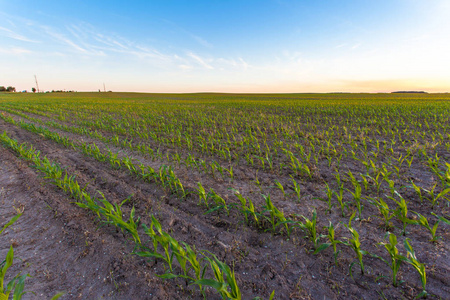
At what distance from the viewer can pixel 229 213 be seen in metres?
3.57

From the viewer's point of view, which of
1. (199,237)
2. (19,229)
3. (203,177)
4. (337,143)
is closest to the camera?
(199,237)

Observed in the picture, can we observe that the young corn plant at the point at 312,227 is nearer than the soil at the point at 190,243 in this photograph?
No

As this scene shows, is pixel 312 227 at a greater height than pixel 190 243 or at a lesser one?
greater

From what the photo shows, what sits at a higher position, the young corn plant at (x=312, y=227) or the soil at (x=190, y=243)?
the young corn plant at (x=312, y=227)

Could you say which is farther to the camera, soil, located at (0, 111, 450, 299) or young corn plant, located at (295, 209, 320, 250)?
young corn plant, located at (295, 209, 320, 250)

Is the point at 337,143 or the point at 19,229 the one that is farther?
the point at 337,143

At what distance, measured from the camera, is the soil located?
223 centimetres

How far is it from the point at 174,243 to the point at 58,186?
390cm

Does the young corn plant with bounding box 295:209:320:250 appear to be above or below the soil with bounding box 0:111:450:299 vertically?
above

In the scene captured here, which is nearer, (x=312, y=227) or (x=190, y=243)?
(x=312, y=227)

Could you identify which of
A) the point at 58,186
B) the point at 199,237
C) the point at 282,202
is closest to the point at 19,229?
the point at 58,186

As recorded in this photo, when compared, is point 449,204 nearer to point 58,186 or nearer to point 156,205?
point 156,205

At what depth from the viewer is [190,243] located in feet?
9.63

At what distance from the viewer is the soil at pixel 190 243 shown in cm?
223
